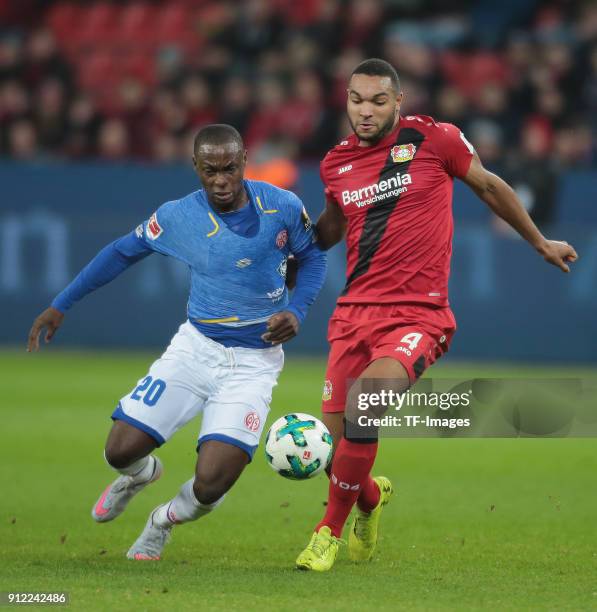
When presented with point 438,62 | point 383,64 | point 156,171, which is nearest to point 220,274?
point 383,64

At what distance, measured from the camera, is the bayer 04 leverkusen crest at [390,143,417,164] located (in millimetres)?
6750

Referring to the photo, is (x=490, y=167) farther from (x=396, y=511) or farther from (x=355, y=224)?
(x=355, y=224)

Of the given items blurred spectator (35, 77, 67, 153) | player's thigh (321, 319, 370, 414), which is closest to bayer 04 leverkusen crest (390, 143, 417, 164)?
player's thigh (321, 319, 370, 414)

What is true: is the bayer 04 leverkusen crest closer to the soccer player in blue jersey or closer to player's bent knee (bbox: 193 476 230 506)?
the soccer player in blue jersey

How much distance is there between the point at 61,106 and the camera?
18.1 metres

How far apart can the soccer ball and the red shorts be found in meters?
0.35

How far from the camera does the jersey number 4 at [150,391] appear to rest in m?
6.62

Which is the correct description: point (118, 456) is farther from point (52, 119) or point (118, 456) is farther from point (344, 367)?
point (52, 119)

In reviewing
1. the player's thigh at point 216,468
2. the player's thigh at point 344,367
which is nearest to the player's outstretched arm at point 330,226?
the player's thigh at point 344,367

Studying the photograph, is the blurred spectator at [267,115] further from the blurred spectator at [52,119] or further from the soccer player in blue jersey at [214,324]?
the soccer player in blue jersey at [214,324]

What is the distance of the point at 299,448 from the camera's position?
20.5 ft

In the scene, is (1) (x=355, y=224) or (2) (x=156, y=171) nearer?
(1) (x=355, y=224)

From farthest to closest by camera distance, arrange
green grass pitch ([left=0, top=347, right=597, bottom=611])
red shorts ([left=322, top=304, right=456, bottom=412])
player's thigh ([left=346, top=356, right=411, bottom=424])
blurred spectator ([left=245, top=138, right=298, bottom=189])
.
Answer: blurred spectator ([left=245, top=138, right=298, bottom=189]) → red shorts ([left=322, top=304, right=456, bottom=412]) → player's thigh ([left=346, top=356, right=411, bottom=424]) → green grass pitch ([left=0, top=347, right=597, bottom=611])

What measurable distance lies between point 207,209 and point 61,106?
11.8 metres
